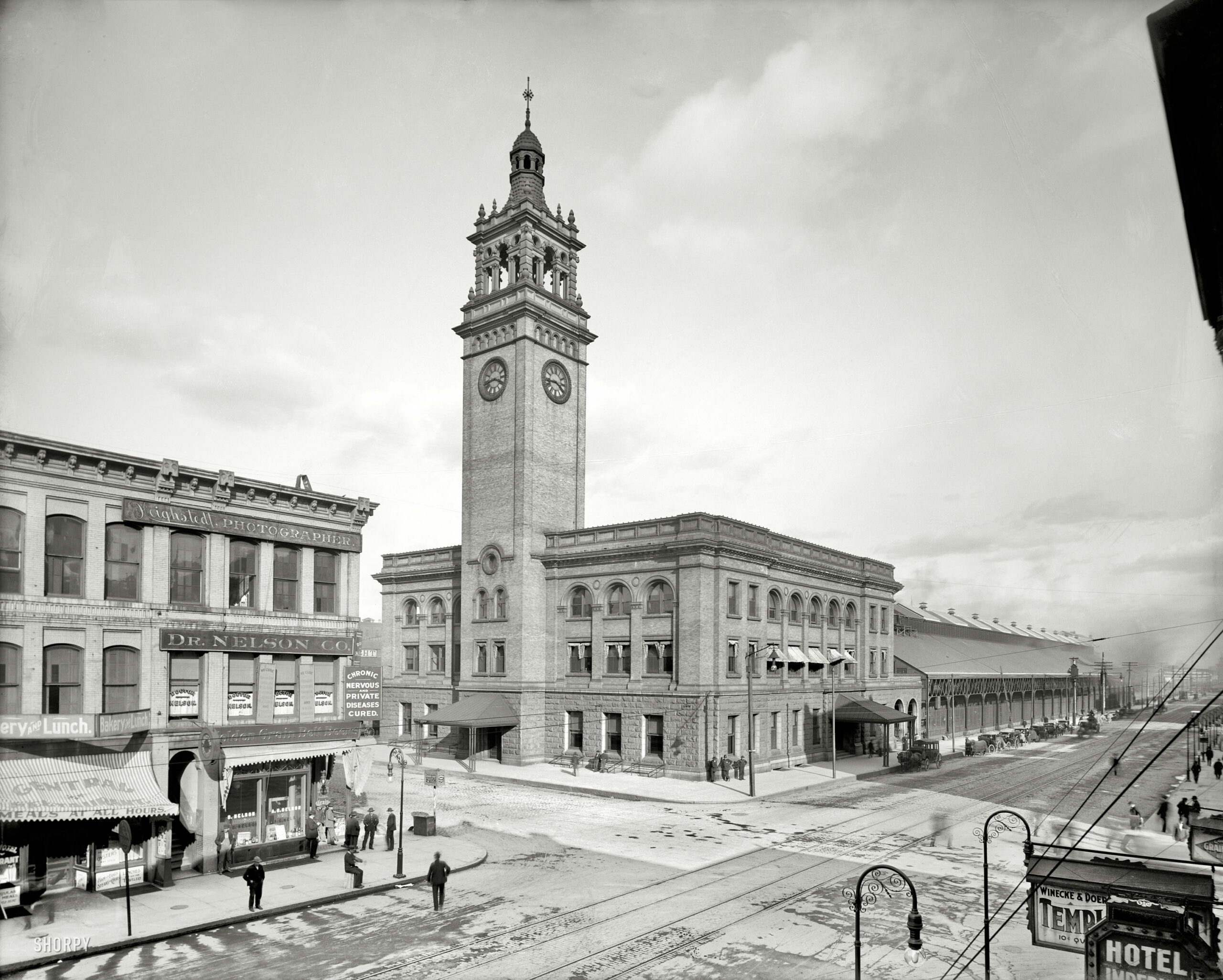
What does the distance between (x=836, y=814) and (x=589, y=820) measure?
987 cm

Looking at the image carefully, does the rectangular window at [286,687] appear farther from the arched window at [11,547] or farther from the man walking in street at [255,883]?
the arched window at [11,547]

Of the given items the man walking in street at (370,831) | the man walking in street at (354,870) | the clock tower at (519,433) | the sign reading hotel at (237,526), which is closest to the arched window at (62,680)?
the sign reading hotel at (237,526)

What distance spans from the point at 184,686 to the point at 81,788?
4157 mm

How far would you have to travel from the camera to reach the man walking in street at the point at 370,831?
27.8 m

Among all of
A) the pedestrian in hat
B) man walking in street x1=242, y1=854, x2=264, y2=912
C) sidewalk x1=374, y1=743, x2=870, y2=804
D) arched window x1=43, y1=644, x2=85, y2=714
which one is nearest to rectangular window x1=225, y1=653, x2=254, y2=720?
arched window x1=43, y1=644, x2=85, y2=714

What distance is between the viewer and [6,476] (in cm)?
2172

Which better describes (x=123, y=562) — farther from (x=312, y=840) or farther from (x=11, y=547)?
(x=312, y=840)

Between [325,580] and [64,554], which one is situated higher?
[64,554]

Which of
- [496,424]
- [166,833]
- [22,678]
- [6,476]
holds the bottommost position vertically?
[166,833]

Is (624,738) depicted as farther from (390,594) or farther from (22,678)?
(22,678)

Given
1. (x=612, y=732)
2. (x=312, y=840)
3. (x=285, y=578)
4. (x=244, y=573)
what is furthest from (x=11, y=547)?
(x=612, y=732)

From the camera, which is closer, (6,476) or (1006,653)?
(6,476)

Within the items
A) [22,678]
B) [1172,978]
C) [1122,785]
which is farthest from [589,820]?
[1122,785]

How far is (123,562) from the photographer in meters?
24.5
